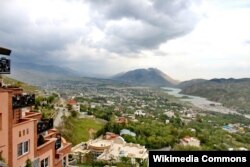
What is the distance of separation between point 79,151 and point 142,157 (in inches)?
250

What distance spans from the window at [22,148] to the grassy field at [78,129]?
1340 inches


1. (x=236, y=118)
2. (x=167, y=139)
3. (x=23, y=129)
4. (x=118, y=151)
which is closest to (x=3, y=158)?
(x=23, y=129)

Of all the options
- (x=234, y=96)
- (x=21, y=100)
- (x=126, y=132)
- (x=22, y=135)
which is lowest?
(x=234, y=96)

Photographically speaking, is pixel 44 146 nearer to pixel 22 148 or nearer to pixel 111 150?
pixel 22 148

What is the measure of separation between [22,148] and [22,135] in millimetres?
363

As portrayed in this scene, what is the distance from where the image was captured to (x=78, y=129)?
53.4 m

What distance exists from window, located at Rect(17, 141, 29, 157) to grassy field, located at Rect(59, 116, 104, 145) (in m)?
34.0

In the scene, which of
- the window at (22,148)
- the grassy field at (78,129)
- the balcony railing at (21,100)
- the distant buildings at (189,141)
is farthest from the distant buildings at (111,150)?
the window at (22,148)

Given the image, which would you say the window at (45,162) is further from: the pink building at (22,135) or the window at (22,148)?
the window at (22,148)

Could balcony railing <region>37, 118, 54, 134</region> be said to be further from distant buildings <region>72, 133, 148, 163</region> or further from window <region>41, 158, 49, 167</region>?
distant buildings <region>72, 133, 148, 163</region>

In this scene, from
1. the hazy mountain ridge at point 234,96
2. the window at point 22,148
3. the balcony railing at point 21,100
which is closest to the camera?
the balcony railing at point 21,100

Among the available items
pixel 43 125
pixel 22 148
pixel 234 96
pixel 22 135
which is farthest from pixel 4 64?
pixel 234 96

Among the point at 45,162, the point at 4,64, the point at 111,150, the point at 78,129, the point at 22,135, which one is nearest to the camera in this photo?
the point at 22,135

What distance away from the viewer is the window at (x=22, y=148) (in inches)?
386
